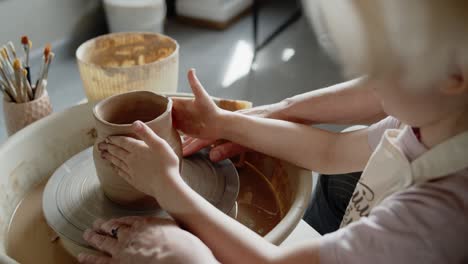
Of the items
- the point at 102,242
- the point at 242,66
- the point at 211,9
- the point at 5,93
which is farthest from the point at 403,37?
the point at 211,9

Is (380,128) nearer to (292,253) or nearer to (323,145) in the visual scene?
(323,145)

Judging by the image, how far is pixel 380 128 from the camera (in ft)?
3.18

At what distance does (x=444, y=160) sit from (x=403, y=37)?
0.20 m

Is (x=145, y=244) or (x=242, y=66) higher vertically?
(x=145, y=244)

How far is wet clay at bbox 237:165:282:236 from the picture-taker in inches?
42.4

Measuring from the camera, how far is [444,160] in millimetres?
690

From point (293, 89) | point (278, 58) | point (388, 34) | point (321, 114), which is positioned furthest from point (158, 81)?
point (278, 58)

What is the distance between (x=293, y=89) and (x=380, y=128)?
5.83 ft

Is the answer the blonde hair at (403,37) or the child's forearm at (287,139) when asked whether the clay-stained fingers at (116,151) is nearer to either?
the child's forearm at (287,139)

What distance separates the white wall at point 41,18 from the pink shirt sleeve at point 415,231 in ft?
8.02

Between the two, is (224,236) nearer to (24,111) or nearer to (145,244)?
(145,244)

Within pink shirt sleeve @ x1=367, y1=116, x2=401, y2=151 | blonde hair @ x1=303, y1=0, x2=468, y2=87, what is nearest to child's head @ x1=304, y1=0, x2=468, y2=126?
blonde hair @ x1=303, y1=0, x2=468, y2=87

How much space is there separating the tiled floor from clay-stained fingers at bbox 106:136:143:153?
160 centimetres

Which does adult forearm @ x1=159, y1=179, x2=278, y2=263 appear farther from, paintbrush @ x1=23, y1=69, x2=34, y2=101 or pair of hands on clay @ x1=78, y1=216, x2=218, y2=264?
paintbrush @ x1=23, y1=69, x2=34, y2=101
